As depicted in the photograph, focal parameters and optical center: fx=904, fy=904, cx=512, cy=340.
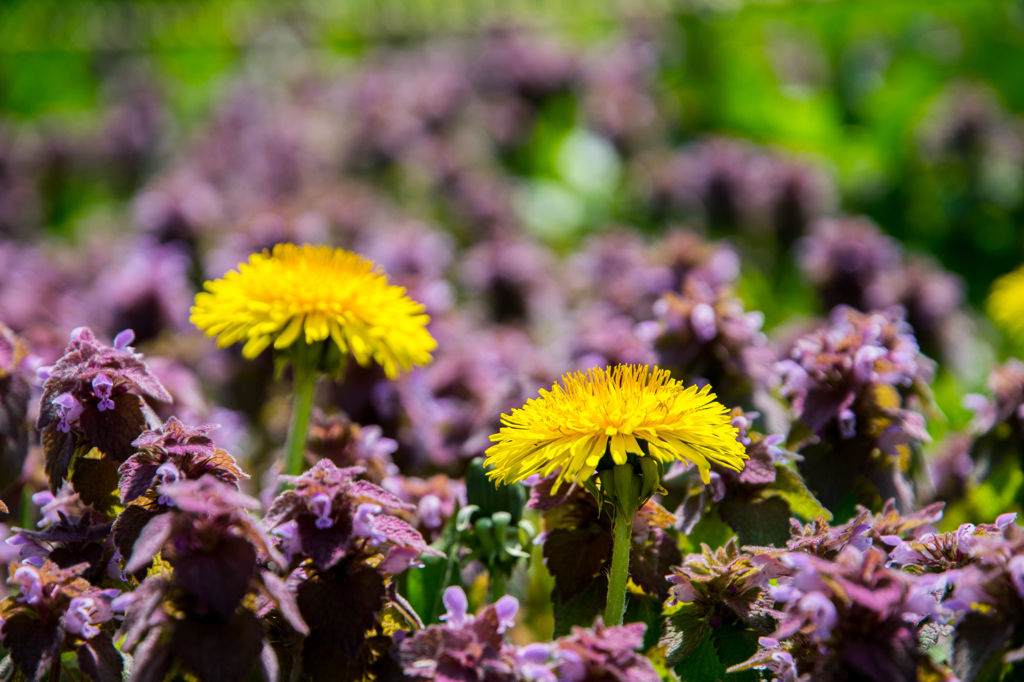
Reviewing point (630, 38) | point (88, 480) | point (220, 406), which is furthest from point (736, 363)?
point (630, 38)

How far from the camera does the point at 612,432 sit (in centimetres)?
100

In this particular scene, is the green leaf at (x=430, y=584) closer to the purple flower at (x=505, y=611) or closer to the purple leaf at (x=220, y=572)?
the purple flower at (x=505, y=611)

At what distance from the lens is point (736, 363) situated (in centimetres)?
152

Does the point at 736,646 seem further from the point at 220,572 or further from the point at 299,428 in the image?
the point at 299,428

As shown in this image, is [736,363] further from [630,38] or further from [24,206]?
[630,38]

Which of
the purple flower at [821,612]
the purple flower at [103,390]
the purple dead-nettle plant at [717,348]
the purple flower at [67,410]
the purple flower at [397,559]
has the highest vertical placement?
the purple dead-nettle plant at [717,348]

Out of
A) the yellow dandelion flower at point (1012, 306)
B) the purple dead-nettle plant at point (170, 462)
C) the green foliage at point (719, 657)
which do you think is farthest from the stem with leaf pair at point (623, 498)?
the yellow dandelion flower at point (1012, 306)

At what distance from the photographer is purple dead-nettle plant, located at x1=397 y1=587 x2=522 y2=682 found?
0.94m

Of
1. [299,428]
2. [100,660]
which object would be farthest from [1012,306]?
[100,660]

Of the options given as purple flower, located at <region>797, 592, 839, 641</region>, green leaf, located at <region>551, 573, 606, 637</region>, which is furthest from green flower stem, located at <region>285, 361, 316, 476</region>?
purple flower, located at <region>797, 592, 839, 641</region>

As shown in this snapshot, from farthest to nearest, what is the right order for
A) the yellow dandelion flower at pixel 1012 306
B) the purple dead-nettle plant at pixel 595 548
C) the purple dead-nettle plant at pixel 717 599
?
the yellow dandelion flower at pixel 1012 306 → the purple dead-nettle plant at pixel 595 548 → the purple dead-nettle plant at pixel 717 599

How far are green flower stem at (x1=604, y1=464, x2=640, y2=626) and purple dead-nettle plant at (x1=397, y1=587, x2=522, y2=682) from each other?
0.15 m

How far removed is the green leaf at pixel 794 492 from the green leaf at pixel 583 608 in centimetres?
29

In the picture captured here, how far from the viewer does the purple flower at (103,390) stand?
1109mm
